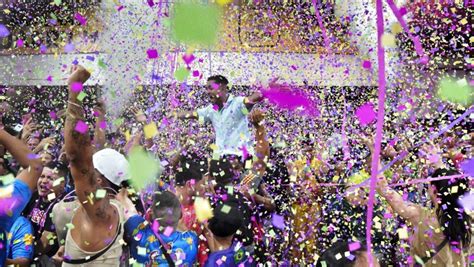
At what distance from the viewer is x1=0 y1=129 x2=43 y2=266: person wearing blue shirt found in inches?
81.2

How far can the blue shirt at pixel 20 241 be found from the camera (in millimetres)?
2496

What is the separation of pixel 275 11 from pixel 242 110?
3.77m

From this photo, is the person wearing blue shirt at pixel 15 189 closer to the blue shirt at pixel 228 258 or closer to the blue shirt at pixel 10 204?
the blue shirt at pixel 10 204

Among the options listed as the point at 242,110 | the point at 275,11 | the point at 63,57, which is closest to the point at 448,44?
the point at 275,11

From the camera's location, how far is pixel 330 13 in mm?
6977

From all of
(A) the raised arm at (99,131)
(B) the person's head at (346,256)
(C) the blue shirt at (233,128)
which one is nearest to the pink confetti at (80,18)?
(C) the blue shirt at (233,128)

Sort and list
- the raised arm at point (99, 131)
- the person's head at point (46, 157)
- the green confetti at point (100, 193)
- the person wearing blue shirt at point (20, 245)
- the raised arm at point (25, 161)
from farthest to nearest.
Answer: the raised arm at point (99, 131)
the person's head at point (46, 157)
the person wearing blue shirt at point (20, 245)
the raised arm at point (25, 161)
the green confetti at point (100, 193)

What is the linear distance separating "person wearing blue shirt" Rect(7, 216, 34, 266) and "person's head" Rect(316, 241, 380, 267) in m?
1.42

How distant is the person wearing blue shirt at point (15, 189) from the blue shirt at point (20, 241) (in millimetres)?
324

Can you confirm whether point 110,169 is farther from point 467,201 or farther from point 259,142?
point 467,201

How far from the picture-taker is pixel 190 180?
10.3 feet

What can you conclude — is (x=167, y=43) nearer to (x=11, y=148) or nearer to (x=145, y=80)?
(x=145, y=80)

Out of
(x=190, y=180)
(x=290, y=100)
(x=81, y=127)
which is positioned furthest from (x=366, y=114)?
(x=81, y=127)

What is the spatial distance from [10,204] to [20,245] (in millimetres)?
538
